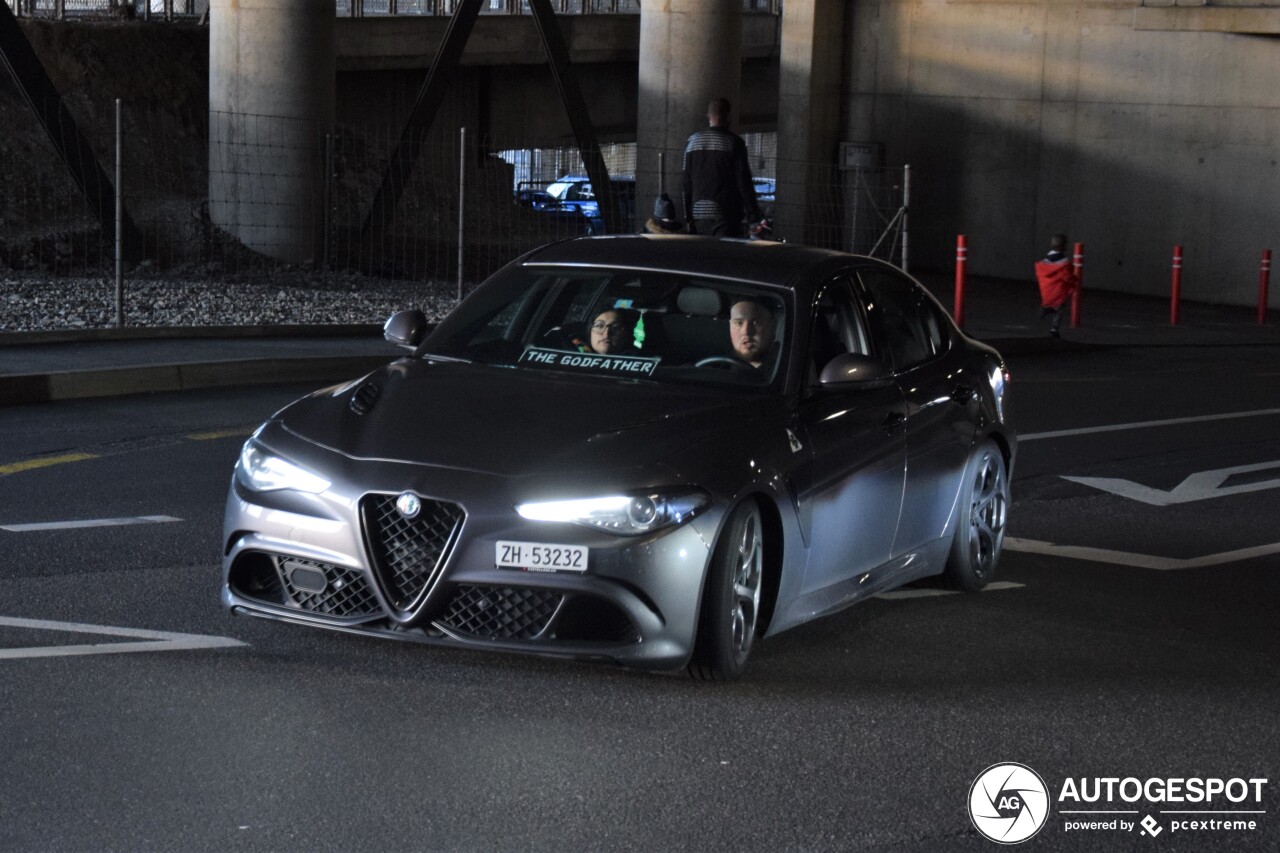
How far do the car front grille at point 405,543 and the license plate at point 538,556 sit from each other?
19 centimetres

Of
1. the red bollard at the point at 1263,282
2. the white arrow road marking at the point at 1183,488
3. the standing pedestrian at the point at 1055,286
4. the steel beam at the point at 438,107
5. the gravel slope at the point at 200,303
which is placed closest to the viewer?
the white arrow road marking at the point at 1183,488

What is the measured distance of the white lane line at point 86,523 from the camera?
339 inches

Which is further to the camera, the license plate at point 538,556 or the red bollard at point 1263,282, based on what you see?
the red bollard at point 1263,282

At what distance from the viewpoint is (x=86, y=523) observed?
8773 mm

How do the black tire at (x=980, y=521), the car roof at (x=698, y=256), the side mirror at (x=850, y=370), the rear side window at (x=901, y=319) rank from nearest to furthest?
the side mirror at (x=850, y=370), the car roof at (x=698, y=256), the rear side window at (x=901, y=319), the black tire at (x=980, y=521)

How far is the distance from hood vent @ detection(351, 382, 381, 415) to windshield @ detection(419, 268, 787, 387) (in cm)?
54

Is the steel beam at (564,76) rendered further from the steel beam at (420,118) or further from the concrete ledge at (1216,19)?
the concrete ledge at (1216,19)

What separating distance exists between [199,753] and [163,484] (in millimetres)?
4726

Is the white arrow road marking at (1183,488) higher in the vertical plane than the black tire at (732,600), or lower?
lower

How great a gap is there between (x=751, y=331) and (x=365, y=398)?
4.66ft

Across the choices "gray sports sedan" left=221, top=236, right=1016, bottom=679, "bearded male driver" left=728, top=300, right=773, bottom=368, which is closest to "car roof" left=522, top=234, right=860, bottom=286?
"gray sports sedan" left=221, top=236, right=1016, bottom=679

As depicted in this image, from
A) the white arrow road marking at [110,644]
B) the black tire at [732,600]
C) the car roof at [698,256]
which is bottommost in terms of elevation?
the white arrow road marking at [110,644]

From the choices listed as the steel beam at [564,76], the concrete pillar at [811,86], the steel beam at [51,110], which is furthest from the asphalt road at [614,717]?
the concrete pillar at [811,86]

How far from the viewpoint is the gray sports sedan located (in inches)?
235
